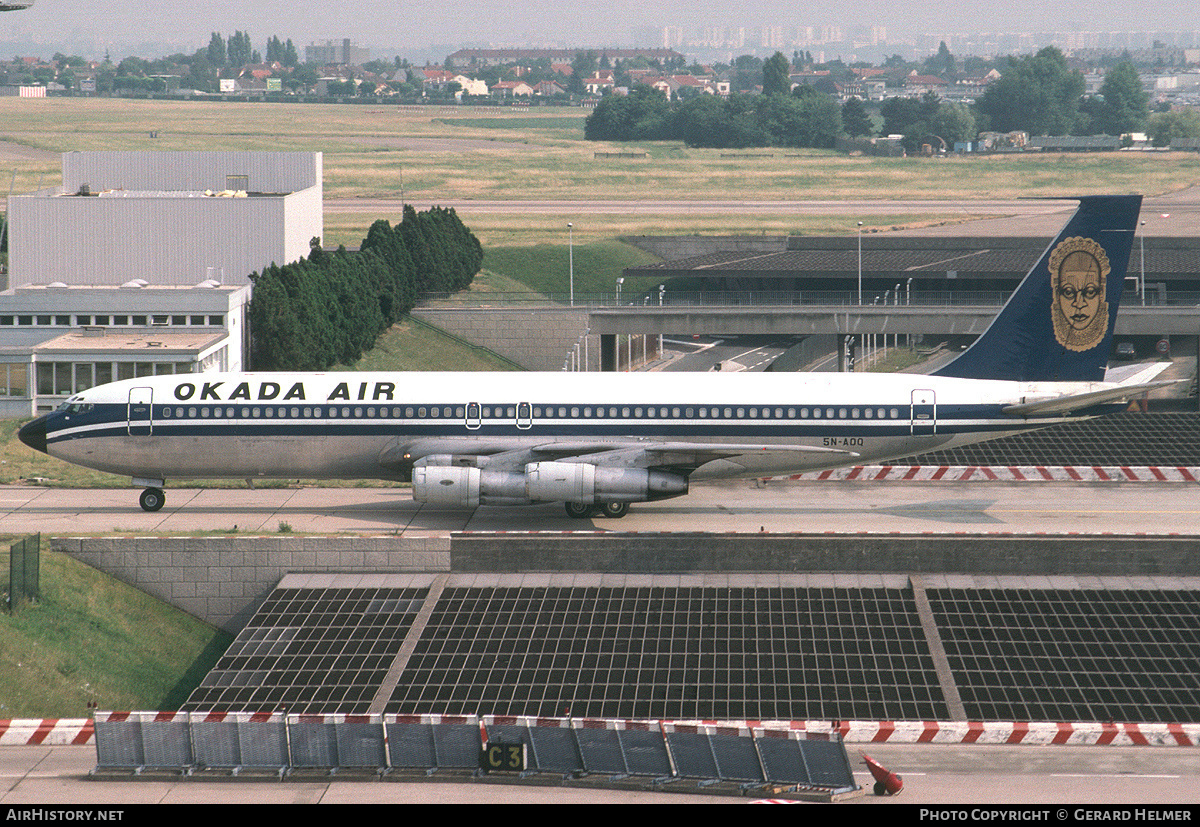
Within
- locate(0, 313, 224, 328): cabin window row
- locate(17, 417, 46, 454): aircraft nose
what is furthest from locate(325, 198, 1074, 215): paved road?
locate(17, 417, 46, 454): aircraft nose

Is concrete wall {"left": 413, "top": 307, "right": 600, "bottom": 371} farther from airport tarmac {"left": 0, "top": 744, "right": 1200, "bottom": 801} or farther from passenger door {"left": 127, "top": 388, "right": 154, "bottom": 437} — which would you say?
airport tarmac {"left": 0, "top": 744, "right": 1200, "bottom": 801}

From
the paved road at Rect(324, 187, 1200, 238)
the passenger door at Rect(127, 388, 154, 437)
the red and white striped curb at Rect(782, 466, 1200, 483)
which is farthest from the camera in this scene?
the paved road at Rect(324, 187, 1200, 238)

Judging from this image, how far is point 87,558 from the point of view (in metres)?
40.8

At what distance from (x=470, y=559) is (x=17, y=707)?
1300cm

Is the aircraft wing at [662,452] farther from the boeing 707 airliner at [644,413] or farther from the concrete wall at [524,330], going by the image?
the concrete wall at [524,330]

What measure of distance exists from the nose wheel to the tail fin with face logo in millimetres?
27174

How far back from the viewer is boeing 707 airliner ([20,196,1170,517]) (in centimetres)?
4422

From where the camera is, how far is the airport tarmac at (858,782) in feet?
88.2

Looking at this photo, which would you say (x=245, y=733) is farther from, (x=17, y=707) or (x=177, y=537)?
(x=177, y=537)

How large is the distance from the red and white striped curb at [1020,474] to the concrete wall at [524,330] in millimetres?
37160

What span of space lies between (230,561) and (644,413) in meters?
13.8

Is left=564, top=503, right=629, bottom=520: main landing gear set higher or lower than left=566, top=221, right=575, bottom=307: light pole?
lower

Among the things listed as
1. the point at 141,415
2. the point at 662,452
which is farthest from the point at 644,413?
the point at 141,415
